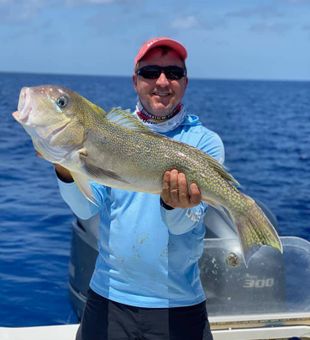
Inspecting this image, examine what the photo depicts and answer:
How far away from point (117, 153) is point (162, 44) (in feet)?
2.50

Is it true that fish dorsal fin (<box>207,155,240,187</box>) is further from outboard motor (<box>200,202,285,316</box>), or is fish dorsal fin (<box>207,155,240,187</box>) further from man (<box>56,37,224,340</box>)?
outboard motor (<box>200,202,285,316</box>)

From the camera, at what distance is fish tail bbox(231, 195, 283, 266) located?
3236mm

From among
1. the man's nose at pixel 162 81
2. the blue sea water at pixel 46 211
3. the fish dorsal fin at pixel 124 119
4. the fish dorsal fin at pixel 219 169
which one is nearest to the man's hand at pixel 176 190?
the fish dorsal fin at pixel 219 169

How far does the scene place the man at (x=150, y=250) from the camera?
3354 millimetres

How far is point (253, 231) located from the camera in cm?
325

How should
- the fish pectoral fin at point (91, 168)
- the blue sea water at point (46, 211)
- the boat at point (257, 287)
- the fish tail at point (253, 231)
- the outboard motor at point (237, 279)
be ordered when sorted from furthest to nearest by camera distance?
the blue sea water at point (46, 211), the outboard motor at point (237, 279), the boat at point (257, 287), the fish tail at point (253, 231), the fish pectoral fin at point (91, 168)

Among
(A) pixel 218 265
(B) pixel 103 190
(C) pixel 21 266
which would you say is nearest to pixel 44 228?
(C) pixel 21 266

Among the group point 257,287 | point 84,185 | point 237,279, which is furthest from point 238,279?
Answer: point 84,185

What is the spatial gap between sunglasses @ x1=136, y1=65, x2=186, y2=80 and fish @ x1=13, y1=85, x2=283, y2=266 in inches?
14.8

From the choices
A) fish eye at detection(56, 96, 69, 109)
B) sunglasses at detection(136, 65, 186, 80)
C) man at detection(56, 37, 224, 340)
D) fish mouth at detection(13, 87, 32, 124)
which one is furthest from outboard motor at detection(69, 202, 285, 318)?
fish mouth at detection(13, 87, 32, 124)

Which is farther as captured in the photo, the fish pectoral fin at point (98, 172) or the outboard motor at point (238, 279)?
the outboard motor at point (238, 279)

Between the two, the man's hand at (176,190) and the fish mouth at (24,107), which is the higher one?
the fish mouth at (24,107)

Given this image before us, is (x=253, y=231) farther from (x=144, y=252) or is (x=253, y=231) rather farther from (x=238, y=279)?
(x=238, y=279)

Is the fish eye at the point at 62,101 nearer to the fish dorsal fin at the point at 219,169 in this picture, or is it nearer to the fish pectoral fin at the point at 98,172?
the fish pectoral fin at the point at 98,172
